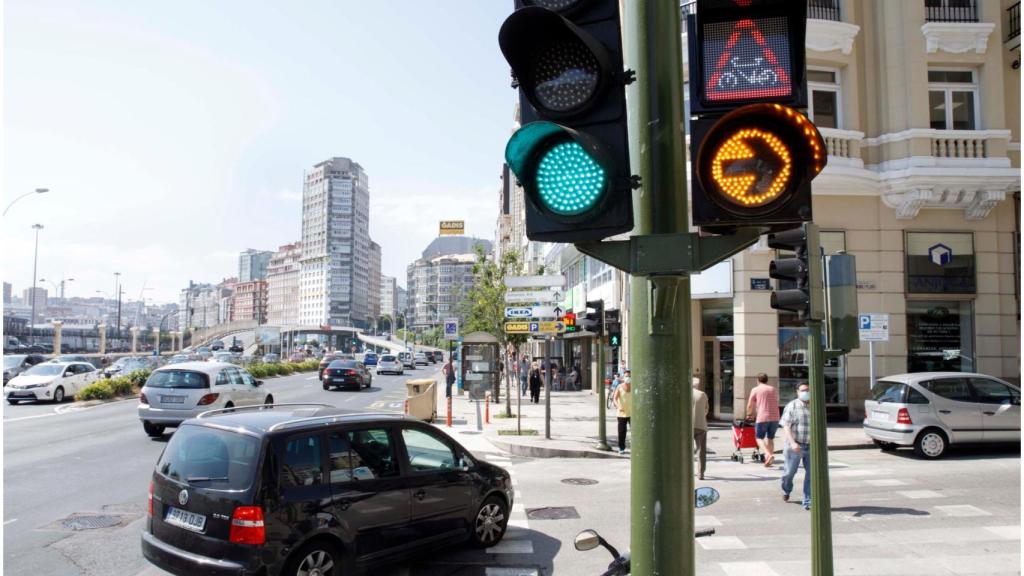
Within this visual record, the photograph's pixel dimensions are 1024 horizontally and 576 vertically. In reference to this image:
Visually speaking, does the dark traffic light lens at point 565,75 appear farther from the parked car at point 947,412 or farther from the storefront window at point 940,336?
the storefront window at point 940,336

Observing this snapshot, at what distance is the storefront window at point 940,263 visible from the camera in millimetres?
19438

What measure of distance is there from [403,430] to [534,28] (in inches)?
200

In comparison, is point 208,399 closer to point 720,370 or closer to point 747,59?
point 720,370

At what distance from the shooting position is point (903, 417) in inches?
550

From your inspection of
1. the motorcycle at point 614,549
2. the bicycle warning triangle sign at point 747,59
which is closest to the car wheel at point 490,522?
the motorcycle at point 614,549

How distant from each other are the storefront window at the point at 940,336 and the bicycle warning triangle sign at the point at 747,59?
19.8 metres

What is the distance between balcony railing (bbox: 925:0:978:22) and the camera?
19938 mm

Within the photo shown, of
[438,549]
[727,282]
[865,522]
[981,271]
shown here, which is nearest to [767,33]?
[438,549]

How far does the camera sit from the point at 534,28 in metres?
2.55

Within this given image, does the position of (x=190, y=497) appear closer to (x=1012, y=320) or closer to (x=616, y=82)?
(x=616, y=82)

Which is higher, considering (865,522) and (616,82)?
(616,82)

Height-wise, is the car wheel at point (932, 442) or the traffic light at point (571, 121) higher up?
the traffic light at point (571, 121)

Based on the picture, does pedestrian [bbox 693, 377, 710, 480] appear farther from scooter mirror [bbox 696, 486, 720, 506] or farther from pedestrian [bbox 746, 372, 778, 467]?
scooter mirror [bbox 696, 486, 720, 506]

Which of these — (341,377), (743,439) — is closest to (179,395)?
(743,439)
